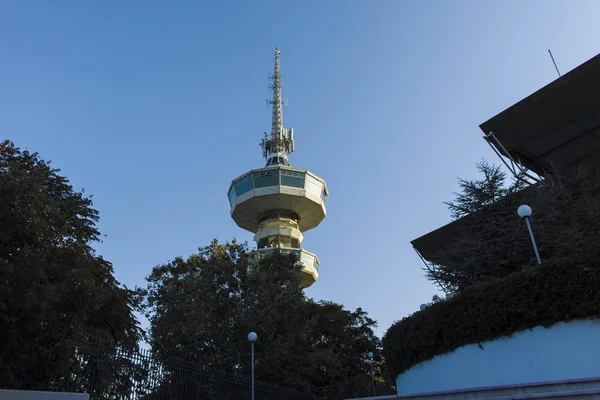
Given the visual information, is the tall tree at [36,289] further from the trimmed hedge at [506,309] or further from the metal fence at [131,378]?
the trimmed hedge at [506,309]

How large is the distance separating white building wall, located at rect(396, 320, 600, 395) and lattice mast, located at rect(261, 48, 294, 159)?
65.2 meters

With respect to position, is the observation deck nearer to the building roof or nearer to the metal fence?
the building roof

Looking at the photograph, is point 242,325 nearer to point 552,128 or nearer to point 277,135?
point 552,128

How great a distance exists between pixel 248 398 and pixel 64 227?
9.04 m

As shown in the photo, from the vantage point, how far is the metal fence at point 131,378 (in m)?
11.4

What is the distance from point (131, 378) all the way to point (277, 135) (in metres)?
69.5

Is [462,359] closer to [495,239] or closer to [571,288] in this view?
[571,288]

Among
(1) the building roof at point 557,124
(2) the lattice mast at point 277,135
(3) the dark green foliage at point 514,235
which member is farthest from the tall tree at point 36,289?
(2) the lattice mast at point 277,135

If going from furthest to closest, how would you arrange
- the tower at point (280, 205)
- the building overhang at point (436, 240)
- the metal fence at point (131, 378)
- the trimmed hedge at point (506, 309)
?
the tower at point (280, 205) < the building overhang at point (436, 240) < the metal fence at point (131, 378) < the trimmed hedge at point (506, 309)

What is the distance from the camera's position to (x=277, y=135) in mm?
80375

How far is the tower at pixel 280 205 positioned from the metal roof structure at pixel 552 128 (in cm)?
3477

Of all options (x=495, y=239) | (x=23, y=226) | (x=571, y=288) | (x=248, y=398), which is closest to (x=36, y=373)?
(x=23, y=226)

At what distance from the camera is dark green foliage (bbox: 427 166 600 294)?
1678 cm

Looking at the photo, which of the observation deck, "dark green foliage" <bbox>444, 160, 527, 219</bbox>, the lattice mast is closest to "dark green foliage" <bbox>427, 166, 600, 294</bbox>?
"dark green foliage" <bbox>444, 160, 527, 219</bbox>
